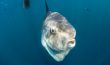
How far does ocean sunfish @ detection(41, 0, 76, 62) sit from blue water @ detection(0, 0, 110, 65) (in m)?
0.83

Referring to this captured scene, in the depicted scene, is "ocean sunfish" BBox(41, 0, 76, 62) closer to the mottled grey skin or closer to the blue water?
the mottled grey skin

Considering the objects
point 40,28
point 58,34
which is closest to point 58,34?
point 58,34

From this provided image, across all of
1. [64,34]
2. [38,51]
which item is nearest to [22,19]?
[38,51]

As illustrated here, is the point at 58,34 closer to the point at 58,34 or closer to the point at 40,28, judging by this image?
the point at 58,34

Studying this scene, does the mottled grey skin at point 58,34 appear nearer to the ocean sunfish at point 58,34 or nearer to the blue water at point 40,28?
the ocean sunfish at point 58,34

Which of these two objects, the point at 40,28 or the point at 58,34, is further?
the point at 40,28

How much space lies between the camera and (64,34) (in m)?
2.74

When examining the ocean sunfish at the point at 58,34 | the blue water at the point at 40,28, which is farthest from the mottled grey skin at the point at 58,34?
the blue water at the point at 40,28

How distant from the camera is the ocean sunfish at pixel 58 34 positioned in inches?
107

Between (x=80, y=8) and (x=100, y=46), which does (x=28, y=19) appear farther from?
(x=100, y=46)

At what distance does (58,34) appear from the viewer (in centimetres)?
279

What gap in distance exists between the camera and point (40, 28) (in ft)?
12.3

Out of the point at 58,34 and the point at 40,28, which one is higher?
the point at 40,28

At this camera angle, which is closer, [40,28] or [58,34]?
[58,34]
